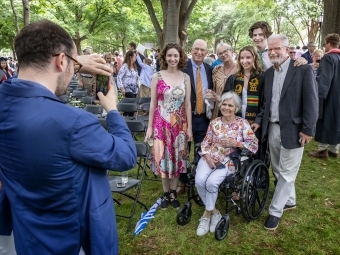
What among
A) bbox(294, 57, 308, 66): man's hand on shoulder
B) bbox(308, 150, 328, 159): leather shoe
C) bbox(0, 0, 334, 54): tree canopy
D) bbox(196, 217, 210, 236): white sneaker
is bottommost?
bbox(196, 217, 210, 236): white sneaker

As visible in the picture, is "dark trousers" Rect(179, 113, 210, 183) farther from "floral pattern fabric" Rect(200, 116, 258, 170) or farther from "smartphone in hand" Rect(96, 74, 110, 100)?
"smartphone in hand" Rect(96, 74, 110, 100)

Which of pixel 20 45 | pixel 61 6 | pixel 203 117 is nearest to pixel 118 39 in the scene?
pixel 61 6

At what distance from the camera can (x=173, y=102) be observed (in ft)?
11.5

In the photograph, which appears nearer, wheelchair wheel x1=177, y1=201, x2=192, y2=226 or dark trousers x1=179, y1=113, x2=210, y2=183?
wheelchair wheel x1=177, y1=201, x2=192, y2=226

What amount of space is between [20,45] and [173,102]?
2.41m

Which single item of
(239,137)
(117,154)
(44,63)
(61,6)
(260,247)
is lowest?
(260,247)

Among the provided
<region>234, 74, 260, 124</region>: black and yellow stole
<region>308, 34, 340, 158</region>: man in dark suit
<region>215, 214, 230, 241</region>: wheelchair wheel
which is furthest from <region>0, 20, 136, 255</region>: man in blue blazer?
<region>308, 34, 340, 158</region>: man in dark suit

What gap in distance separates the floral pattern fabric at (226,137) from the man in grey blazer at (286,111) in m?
0.19

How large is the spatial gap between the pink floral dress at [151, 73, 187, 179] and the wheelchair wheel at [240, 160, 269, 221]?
0.87m

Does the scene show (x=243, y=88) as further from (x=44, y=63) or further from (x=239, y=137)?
(x=44, y=63)

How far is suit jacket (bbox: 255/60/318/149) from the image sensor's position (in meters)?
2.88

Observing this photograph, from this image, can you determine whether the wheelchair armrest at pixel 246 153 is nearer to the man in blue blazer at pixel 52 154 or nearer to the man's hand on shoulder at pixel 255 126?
the man's hand on shoulder at pixel 255 126

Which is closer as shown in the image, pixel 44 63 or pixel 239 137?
pixel 44 63

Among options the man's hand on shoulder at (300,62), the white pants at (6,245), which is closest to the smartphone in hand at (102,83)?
the white pants at (6,245)
